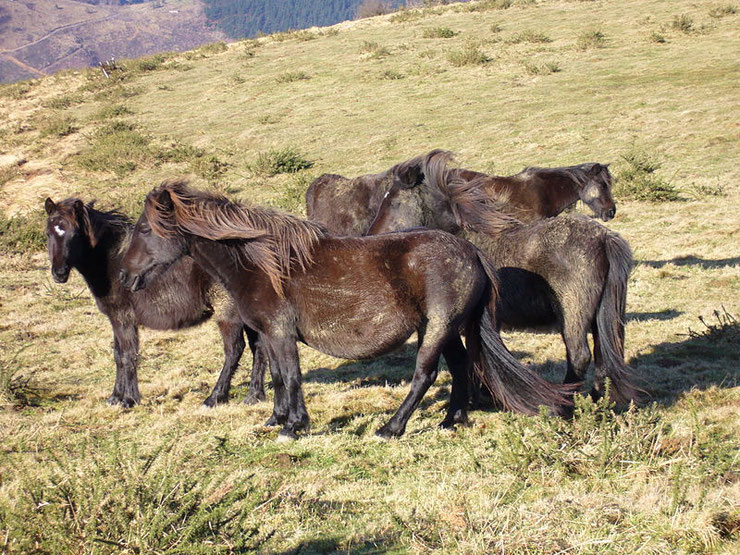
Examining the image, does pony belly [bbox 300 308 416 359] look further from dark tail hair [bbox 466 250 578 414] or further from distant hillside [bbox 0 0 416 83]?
distant hillside [bbox 0 0 416 83]

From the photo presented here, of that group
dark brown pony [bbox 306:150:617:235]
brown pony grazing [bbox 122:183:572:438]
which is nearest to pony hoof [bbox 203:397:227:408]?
brown pony grazing [bbox 122:183:572:438]

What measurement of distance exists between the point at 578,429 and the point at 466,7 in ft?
124

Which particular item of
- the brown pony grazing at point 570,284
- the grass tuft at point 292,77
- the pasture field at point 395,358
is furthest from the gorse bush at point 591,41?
the brown pony grazing at point 570,284

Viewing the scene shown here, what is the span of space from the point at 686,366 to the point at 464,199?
275 centimetres

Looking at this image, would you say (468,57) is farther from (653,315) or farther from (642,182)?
(653,315)

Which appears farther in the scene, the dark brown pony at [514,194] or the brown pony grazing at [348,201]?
the brown pony grazing at [348,201]

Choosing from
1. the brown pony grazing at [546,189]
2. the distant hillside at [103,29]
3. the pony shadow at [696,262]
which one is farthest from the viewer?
the distant hillside at [103,29]

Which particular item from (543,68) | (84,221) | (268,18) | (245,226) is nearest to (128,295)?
(84,221)

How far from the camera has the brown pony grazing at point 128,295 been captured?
6.18m

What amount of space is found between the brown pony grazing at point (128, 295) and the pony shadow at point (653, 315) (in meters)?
4.81

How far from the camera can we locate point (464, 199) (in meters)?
6.32

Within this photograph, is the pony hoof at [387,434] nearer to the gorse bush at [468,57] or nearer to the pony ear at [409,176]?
the pony ear at [409,176]

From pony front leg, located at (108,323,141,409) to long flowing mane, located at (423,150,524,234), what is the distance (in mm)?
3575

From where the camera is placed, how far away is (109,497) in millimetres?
3328
